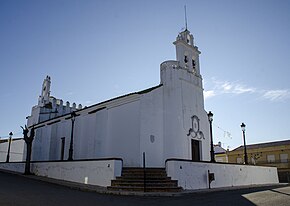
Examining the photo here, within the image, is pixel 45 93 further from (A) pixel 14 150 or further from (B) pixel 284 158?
(B) pixel 284 158

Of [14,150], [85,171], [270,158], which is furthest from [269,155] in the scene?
[14,150]

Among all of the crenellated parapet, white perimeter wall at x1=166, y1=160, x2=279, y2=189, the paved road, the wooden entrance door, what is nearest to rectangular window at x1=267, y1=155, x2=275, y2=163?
white perimeter wall at x1=166, y1=160, x2=279, y2=189

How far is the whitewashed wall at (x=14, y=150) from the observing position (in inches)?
1439

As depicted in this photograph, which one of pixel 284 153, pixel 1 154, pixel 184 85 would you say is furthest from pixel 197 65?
pixel 1 154

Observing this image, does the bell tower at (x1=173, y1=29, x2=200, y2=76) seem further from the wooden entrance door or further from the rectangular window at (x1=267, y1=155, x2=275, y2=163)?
the rectangular window at (x1=267, y1=155, x2=275, y2=163)

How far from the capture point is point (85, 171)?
14164 mm

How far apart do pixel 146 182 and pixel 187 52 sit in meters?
12.5

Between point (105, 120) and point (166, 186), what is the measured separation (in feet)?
27.0

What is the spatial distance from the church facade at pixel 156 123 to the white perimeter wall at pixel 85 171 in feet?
7.89

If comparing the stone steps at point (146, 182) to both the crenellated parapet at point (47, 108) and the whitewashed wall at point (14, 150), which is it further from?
the whitewashed wall at point (14, 150)

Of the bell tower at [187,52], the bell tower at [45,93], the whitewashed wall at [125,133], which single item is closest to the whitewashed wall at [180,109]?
the bell tower at [187,52]

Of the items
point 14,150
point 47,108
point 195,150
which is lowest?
point 195,150

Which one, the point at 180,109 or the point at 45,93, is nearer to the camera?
the point at 180,109

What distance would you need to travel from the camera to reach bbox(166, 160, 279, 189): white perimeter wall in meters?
13.2
